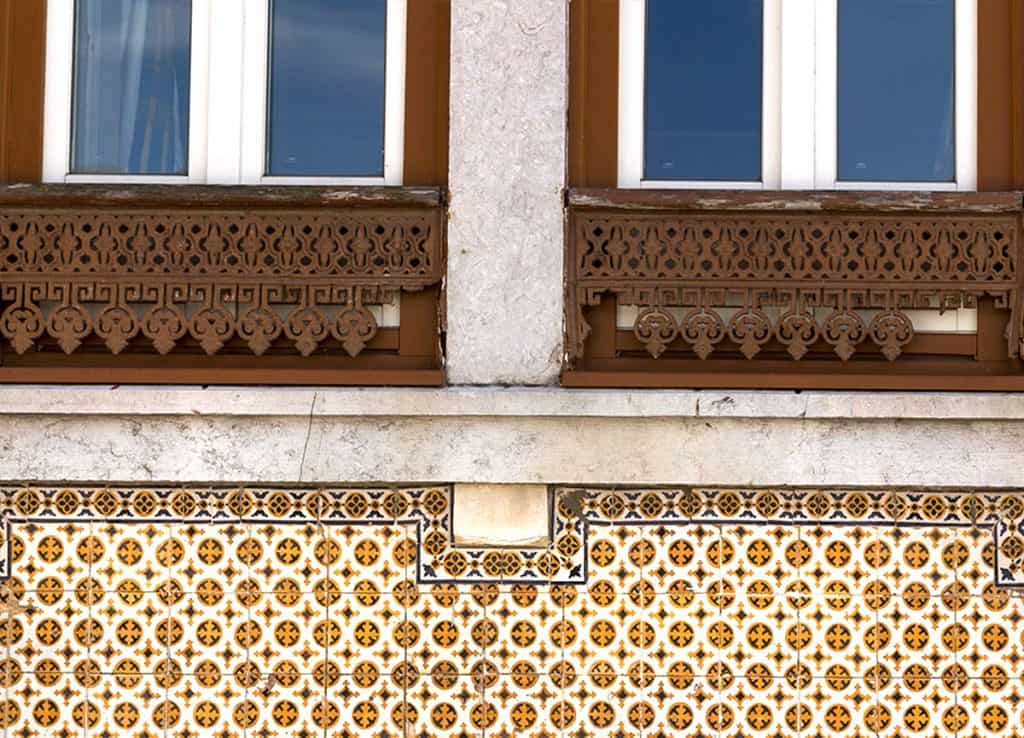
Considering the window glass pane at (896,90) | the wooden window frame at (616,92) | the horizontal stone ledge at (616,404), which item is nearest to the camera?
the horizontal stone ledge at (616,404)

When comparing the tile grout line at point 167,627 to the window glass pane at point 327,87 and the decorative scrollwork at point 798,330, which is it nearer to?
the window glass pane at point 327,87

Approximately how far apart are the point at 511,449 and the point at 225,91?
6.58 ft

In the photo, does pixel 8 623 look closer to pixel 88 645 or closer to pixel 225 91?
pixel 88 645

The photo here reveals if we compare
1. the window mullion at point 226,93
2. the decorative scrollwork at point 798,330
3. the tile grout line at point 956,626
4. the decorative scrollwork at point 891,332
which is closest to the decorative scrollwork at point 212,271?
the window mullion at point 226,93

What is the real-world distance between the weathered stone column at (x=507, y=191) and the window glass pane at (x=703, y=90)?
462mm

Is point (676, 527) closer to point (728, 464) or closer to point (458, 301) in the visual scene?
point (728, 464)

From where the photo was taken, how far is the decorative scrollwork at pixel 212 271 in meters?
5.44

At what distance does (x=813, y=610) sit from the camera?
5.38 meters

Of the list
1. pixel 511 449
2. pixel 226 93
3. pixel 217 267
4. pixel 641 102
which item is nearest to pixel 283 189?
pixel 217 267

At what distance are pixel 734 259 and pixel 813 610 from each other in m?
1.49

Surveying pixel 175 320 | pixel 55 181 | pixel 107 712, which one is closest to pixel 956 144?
pixel 175 320

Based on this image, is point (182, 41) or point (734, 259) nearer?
point (734, 259)

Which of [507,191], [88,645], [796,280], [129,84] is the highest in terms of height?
[129,84]

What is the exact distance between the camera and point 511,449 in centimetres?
535
